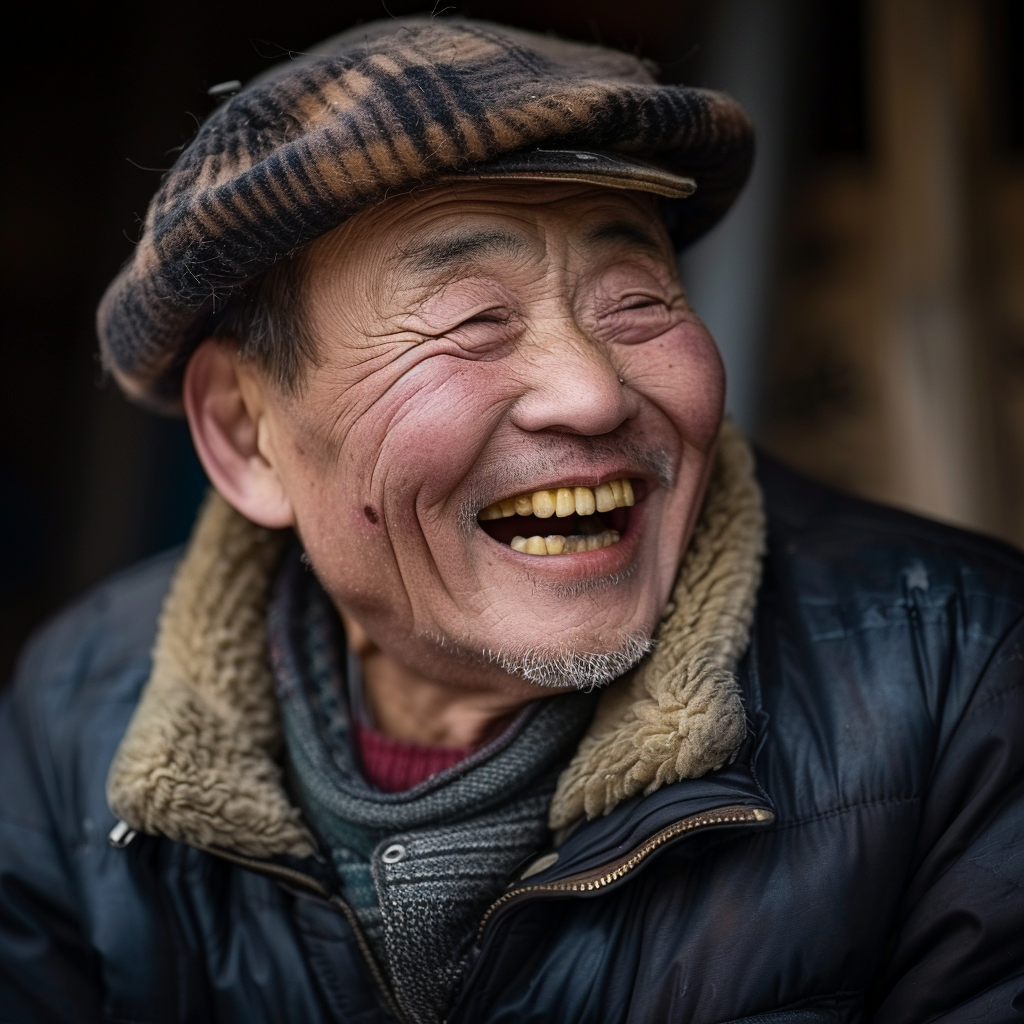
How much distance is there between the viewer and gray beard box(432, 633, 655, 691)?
72.3 inches

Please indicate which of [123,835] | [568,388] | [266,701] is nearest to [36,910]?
[123,835]

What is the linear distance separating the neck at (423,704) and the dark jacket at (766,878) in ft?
1.08

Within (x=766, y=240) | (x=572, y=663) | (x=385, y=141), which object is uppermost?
(x=385, y=141)

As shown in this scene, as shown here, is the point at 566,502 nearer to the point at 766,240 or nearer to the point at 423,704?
the point at 423,704

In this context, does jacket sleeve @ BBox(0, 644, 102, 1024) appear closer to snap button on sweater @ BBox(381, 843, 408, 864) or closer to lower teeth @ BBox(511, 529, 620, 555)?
snap button on sweater @ BBox(381, 843, 408, 864)

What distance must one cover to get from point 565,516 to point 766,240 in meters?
2.20

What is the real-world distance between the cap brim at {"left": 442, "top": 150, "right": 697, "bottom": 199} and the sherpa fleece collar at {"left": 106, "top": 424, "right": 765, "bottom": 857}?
629 millimetres

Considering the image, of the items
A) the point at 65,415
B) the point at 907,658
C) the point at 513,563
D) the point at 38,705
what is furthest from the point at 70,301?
the point at 907,658

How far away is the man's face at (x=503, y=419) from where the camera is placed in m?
1.77

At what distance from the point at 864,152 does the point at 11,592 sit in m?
4.13

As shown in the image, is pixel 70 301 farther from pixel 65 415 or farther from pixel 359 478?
pixel 359 478

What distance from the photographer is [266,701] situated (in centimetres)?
226

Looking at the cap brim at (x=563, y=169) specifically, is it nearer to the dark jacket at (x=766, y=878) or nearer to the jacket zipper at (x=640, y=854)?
the dark jacket at (x=766, y=878)

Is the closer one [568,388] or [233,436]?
[568,388]
